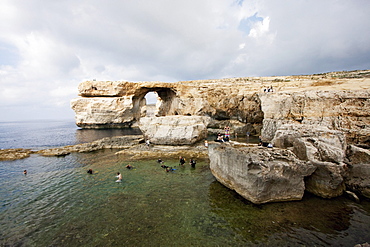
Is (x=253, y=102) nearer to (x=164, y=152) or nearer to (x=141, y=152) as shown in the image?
(x=164, y=152)

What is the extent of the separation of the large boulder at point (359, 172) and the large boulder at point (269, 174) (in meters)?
2.91

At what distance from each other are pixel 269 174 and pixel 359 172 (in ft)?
19.2

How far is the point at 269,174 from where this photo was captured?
26.3ft

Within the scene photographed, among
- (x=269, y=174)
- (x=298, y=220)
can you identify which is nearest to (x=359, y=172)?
(x=298, y=220)

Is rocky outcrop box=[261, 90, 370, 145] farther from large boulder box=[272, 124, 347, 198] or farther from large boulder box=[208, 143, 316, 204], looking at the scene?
large boulder box=[208, 143, 316, 204]

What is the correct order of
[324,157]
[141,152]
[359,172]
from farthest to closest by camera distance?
[141,152] < [324,157] < [359,172]

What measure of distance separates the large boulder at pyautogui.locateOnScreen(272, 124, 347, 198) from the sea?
2.31 ft

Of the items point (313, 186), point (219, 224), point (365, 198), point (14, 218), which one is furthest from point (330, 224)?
point (14, 218)

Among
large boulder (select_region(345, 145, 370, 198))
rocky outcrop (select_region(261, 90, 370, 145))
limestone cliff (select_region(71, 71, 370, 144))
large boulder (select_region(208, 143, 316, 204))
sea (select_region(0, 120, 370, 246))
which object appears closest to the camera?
sea (select_region(0, 120, 370, 246))

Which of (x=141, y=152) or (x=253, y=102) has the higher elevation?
(x=253, y=102)

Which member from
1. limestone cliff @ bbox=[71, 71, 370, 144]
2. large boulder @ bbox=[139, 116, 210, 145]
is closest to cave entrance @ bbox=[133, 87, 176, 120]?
limestone cliff @ bbox=[71, 71, 370, 144]

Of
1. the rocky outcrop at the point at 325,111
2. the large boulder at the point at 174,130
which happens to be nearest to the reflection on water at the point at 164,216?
the rocky outcrop at the point at 325,111

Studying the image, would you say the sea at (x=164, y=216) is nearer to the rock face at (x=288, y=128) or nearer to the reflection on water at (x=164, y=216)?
the reflection on water at (x=164, y=216)

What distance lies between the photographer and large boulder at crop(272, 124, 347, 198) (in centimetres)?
860
